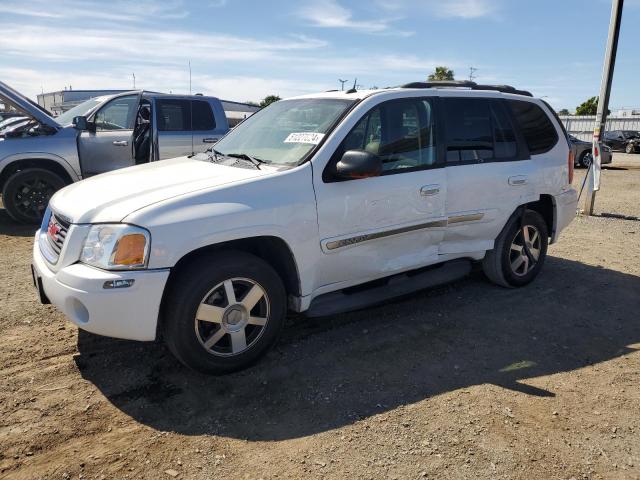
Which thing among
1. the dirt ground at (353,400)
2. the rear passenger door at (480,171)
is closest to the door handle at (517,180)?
the rear passenger door at (480,171)

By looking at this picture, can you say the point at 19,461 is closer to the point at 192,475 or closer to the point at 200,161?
the point at 192,475

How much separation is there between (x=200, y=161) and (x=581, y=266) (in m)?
4.50

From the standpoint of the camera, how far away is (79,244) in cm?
303

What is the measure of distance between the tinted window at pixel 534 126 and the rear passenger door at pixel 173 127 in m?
5.41

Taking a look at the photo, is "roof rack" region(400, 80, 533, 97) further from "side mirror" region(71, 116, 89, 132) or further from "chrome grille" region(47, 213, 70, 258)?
"side mirror" region(71, 116, 89, 132)

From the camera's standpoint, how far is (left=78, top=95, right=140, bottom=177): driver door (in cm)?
825

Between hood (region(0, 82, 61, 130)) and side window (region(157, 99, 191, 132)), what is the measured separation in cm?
153

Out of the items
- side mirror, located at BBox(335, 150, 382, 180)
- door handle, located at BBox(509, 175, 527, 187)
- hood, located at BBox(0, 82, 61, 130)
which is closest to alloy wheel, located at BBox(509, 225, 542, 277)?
door handle, located at BBox(509, 175, 527, 187)

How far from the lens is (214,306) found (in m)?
3.19

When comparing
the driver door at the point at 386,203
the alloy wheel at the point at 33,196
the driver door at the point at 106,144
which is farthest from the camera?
the driver door at the point at 106,144

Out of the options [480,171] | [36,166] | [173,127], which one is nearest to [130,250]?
[480,171]

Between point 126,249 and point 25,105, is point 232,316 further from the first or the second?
point 25,105

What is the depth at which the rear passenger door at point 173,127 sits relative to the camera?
8.36 m

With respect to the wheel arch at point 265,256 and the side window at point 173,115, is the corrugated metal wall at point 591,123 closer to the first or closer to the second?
the side window at point 173,115
